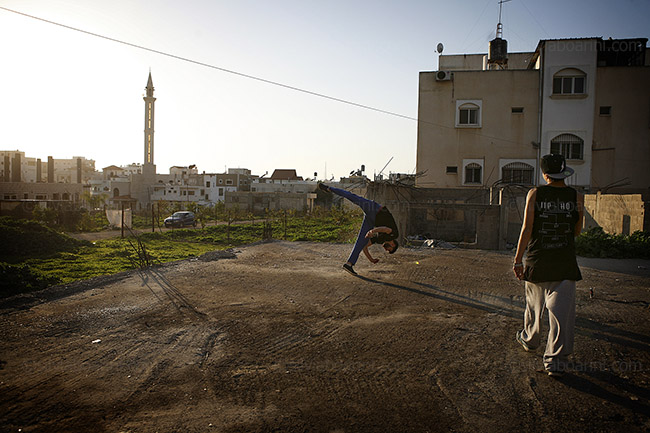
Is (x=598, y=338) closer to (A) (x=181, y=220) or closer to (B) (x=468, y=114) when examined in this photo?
(B) (x=468, y=114)

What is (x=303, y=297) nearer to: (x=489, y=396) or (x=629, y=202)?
(x=489, y=396)

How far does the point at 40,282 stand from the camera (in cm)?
805

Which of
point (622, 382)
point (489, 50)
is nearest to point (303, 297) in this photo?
point (622, 382)

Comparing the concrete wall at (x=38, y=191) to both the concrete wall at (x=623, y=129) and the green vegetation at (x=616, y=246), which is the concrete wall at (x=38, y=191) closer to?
the concrete wall at (x=623, y=129)

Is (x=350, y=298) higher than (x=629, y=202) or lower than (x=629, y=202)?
lower

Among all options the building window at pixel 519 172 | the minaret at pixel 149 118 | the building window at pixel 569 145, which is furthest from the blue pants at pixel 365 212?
the minaret at pixel 149 118

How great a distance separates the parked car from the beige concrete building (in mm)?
16436

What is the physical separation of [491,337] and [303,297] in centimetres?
306

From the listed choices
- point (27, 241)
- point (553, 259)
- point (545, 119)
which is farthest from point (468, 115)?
point (553, 259)

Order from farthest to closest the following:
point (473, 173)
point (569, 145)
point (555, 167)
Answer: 1. point (473, 173)
2. point (569, 145)
3. point (555, 167)

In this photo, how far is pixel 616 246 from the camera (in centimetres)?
1375

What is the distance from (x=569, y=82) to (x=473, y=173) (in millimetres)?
7249

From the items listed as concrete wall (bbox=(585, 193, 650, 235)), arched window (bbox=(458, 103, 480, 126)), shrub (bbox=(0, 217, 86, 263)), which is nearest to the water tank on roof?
arched window (bbox=(458, 103, 480, 126))

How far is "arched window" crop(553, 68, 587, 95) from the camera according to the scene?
25750 millimetres
